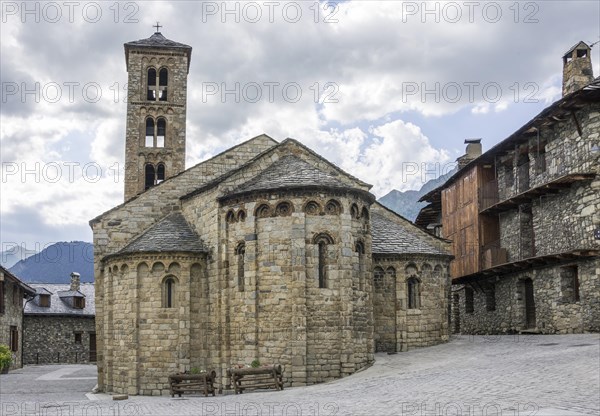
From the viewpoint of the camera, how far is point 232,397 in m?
19.6

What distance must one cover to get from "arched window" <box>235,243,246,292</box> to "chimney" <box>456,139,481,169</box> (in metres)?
22.1

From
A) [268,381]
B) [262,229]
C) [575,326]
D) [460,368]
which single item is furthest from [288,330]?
[575,326]

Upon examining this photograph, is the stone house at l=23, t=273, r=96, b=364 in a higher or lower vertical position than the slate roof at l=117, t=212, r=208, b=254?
lower

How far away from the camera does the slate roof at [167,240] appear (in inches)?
955

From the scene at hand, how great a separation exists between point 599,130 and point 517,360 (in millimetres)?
9736

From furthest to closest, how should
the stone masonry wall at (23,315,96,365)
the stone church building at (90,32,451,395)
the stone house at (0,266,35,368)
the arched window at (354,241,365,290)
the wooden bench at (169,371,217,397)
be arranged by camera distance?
the stone masonry wall at (23,315,96,365), the stone house at (0,266,35,368), the arched window at (354,241,365,290), the stone church building at (90,32,451,395), the wooden bench at (169,371,217,397)

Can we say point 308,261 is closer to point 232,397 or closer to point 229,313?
point 229,313

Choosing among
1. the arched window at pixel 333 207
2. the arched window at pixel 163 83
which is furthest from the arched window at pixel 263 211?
the arched window at pixel 163 83

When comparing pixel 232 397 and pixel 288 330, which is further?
pixel 288 330

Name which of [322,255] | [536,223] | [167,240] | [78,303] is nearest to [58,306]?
[78,303]

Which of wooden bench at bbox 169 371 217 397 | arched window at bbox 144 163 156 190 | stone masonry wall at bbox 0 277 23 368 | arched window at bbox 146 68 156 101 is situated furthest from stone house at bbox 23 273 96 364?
wooden bench at bbox 169 371 217 397

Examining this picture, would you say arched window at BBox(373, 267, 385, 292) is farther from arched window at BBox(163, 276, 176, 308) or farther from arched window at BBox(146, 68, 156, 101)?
arched window at BBox(146, 68, 156, 101)

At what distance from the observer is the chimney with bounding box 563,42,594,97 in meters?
30.5

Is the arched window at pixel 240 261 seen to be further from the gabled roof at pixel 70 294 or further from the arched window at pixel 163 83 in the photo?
the gabled roof at pixel 70 294
